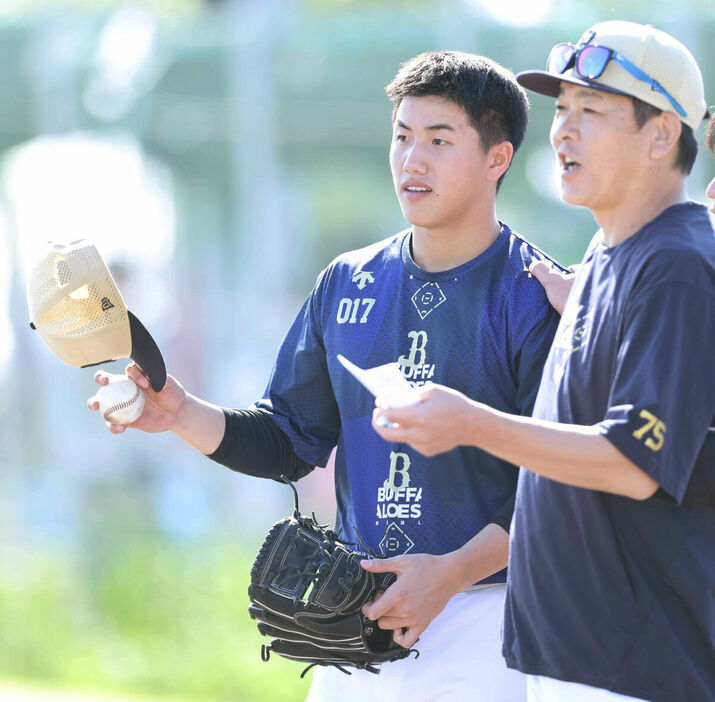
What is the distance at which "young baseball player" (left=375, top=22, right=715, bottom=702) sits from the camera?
7.25 ft

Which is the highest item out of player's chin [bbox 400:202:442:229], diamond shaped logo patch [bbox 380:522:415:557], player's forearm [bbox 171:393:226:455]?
player's chin [bbox 400:202:442:229]

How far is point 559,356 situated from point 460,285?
0.64m

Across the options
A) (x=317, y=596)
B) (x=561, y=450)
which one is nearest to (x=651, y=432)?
(x=561, y=450)

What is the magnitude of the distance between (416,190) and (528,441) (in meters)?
1.13

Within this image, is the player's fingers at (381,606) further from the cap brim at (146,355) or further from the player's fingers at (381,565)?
the cap brim at (146,355)

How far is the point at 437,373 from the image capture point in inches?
123

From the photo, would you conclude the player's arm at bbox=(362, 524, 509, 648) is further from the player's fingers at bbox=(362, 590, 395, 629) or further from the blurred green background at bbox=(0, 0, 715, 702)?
the blurred green background at bbox=(0, 0, 715, 702)

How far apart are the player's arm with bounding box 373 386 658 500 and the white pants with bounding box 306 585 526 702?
1015mm

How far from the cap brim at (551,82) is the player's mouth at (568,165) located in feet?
0.49

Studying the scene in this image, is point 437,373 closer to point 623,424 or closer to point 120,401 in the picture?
point 120,401

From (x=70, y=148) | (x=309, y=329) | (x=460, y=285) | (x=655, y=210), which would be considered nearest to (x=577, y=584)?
(x=655, y=210)

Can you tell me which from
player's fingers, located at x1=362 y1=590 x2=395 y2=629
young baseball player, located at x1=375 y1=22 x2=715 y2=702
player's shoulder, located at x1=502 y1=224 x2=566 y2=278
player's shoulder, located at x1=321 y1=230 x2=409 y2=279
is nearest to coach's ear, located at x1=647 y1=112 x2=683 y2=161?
young baseball player, located at x1=375 y1=22 x2=715 y2=702

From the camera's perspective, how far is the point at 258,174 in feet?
35.7

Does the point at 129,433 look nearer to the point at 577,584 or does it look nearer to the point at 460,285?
the point at 460,285
